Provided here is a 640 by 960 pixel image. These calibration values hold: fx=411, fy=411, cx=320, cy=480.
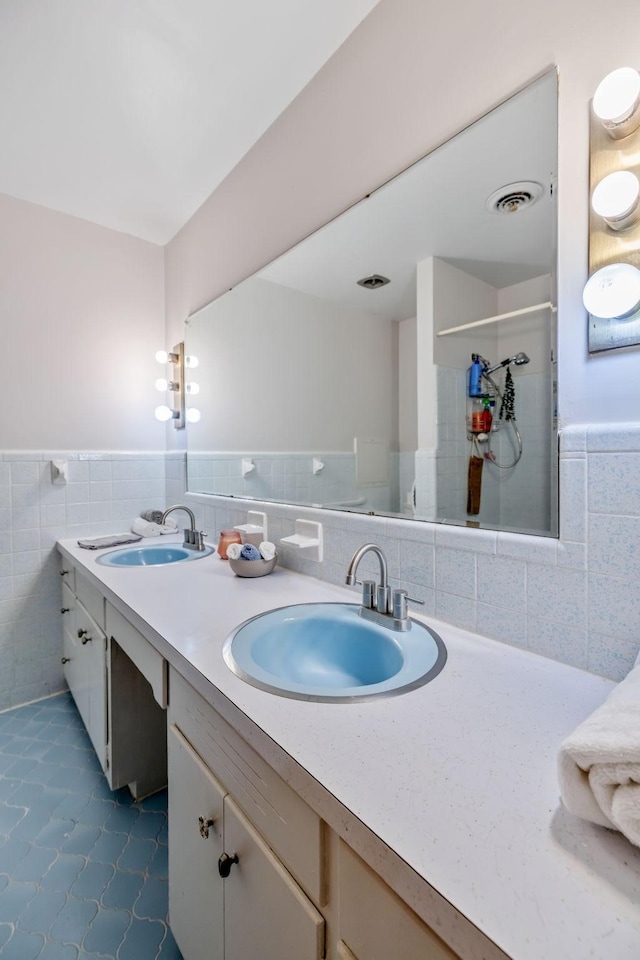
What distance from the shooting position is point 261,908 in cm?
60

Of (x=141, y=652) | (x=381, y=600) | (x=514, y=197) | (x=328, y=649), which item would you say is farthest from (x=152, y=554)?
(x=514, y=197)

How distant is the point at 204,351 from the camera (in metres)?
1.99

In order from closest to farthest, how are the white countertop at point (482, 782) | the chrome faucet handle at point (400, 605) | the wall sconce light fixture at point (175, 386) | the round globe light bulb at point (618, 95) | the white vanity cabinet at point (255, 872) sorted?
the white countertop at point (482, 782) < the white vanity cabinet at point (255, 872) < the round globe light bulb at point (618, 95) < the chrome faucet handle at point (400, 605) < the wall sconce light fixture at point (175, 386)

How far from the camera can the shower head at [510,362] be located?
816 millimetres

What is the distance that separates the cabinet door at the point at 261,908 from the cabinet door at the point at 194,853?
4 cm

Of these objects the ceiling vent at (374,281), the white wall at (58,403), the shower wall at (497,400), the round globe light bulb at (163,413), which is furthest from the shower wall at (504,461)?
the white wall at (58,403)

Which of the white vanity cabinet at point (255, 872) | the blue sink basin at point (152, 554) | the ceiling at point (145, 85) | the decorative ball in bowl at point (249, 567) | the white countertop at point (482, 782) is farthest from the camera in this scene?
the blue sink basin at point (152, 554)

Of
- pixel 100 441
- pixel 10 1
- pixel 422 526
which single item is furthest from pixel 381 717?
pixel 100 441

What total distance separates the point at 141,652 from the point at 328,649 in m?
0.47

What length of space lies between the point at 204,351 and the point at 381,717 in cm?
182

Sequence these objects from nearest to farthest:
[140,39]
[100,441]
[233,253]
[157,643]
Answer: [157,643], [140,39], [233,253], [100,441]

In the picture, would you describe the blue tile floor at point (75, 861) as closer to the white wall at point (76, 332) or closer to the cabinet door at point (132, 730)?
the cabinet door at point (132, 730)

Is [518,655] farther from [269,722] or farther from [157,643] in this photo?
[157,643]

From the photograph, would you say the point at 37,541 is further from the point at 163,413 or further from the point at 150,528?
the point at 163,413
